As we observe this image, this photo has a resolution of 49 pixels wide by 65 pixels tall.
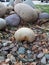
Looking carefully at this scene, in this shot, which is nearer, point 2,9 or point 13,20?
point 13,20

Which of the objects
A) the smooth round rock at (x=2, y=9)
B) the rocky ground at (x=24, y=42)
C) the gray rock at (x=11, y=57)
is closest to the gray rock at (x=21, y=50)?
the rocky ground at (x=24, y=42)

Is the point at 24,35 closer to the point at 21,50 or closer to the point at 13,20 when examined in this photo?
the point at 21,50

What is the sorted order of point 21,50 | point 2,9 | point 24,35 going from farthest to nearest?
point 2,9
point 24,35
point 21,50

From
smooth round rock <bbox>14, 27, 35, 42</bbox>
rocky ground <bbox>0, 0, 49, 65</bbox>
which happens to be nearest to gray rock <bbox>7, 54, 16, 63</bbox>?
rocky ground <bbox>0, 0, 49, 65</bbox>

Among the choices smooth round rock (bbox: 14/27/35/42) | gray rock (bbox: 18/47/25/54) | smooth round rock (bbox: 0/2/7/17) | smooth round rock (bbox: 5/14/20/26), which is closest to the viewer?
→ gray rock (bbox: 18/47/25/54)

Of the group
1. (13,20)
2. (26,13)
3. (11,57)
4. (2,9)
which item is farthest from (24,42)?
(2,9)

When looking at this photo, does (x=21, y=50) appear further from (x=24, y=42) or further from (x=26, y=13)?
(x=26, y=13)

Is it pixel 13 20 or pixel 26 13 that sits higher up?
pixel 26 13

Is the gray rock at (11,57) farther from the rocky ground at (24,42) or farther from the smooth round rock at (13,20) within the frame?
the smooth round rock at (13,20)

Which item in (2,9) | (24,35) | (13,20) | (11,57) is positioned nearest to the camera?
(11,57)

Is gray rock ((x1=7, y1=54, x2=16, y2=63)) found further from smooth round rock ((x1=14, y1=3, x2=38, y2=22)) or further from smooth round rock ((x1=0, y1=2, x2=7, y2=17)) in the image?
smooth round rock ((x1=0, y1=2, x2=7, y2=17))
